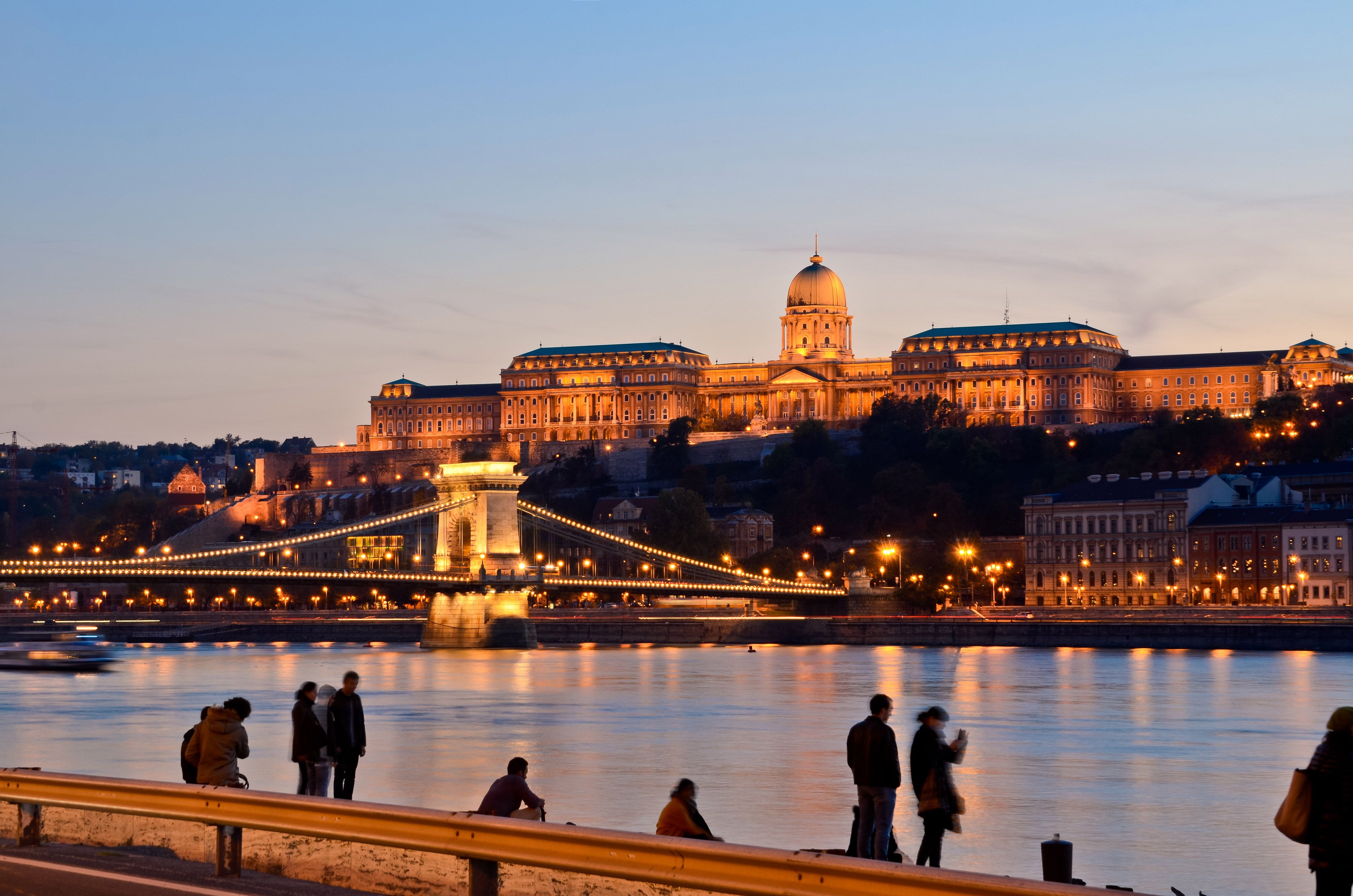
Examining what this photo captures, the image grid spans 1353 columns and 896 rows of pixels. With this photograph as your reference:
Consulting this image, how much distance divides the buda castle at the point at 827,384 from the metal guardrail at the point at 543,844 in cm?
11445

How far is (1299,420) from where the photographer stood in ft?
338

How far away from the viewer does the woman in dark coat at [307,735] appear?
1277 centimetres

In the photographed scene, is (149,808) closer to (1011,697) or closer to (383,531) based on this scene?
(1011,697)

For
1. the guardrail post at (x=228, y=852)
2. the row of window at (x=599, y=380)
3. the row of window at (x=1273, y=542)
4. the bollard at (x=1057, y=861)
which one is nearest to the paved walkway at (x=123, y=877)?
the guardrail post at (x=228, y=852)

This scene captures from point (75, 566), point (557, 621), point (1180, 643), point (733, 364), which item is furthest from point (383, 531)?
point (733, 364)

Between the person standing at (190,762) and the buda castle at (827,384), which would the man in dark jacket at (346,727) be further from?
the buda castle at (827,384)

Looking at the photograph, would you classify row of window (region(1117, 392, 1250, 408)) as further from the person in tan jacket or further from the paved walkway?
the paved walkway

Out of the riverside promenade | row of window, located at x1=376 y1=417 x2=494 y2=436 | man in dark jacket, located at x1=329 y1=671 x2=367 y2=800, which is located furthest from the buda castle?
man in dark jacket, located at x1=329 y1=671 x2=367 y2=800

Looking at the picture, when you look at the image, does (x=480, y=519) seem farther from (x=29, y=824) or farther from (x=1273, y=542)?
(x=29, y=824)

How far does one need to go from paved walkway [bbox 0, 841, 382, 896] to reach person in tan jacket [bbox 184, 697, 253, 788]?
716 millimetres

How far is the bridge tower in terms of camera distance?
221 feet

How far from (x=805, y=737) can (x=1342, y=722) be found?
22.9 metres

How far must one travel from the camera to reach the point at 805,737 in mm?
30750

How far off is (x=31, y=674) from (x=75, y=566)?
118 inches
